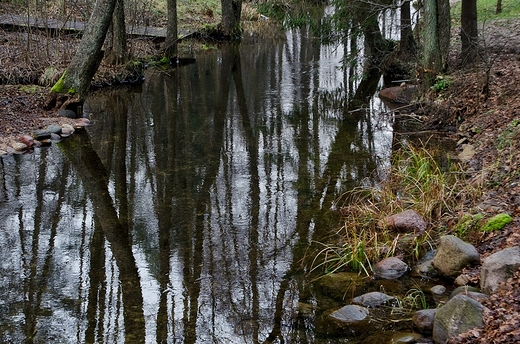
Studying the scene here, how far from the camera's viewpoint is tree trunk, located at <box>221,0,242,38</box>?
28.3m

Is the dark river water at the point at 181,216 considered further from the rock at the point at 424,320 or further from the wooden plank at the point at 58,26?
the wooden plank at the point at 58,26

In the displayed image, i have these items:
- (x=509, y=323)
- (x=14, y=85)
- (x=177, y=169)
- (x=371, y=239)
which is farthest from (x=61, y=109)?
(x=509, y=323)

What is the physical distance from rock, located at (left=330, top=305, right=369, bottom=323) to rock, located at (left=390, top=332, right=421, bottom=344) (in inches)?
15.5

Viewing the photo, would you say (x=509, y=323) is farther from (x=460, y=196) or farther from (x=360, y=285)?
(x=460, y=196)

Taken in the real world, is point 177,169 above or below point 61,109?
below

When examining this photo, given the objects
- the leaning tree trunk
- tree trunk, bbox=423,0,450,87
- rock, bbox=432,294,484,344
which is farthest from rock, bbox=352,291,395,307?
the leaning tree trunk

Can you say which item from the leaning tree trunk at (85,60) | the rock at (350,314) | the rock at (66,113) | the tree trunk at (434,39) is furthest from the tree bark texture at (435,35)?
the rock at (350,314)

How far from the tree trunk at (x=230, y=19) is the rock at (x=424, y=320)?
24.7 meters

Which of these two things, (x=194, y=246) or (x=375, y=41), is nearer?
(x=194, y=246)

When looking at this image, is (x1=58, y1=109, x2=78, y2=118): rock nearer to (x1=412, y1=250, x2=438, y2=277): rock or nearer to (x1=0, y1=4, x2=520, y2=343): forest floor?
(x1=0, y1=4, x2=520, y2=343): forest floor

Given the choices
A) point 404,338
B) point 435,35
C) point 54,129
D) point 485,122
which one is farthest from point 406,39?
point 404,338

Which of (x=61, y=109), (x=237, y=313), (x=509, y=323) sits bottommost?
(x=237, y=313)

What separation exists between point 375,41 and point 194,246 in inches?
528

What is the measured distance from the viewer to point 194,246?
7039 millimetres
